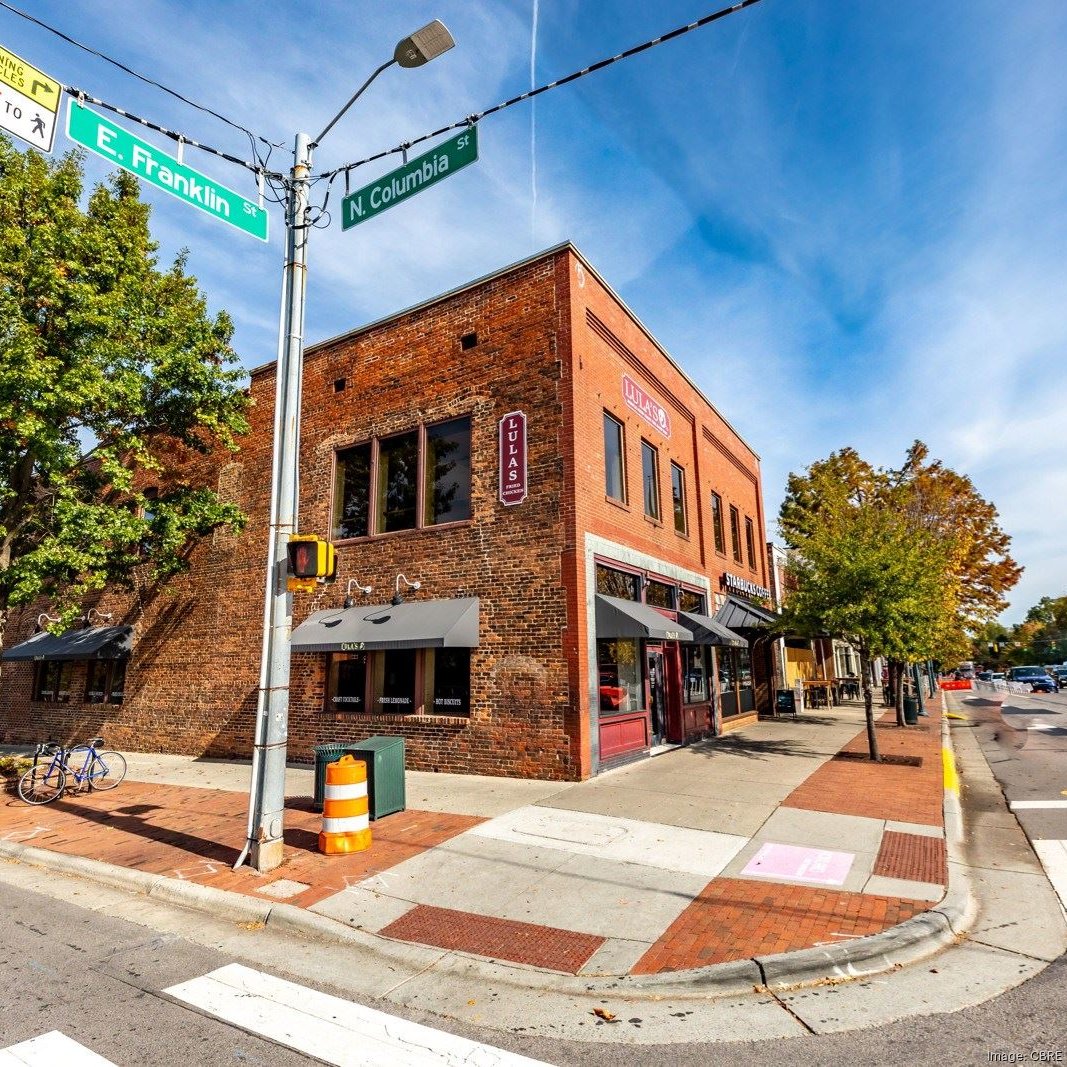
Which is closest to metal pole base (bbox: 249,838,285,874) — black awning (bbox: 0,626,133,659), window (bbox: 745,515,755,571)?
black awning (bbox: 0,626,133,659)

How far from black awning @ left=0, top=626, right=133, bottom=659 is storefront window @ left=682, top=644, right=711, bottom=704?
14.0 metres

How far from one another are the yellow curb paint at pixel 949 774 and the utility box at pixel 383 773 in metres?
8.38

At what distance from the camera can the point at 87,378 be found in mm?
11617

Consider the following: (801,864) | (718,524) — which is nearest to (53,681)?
(718,524)

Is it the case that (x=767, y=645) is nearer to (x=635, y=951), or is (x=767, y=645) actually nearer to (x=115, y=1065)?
(x=635, y=951)

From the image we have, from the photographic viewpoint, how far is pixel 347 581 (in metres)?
14.0

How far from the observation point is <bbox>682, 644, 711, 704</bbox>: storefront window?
16.2 meters

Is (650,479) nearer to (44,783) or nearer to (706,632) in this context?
(706,632)

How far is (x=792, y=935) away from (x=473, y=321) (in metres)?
11.5

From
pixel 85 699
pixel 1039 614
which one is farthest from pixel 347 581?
pixel 1039 614

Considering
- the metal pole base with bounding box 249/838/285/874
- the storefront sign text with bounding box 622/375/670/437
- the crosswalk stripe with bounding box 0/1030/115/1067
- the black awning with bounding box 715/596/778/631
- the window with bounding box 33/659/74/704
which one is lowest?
the crosswalk stripe with bounding box 0/1030/115/1067

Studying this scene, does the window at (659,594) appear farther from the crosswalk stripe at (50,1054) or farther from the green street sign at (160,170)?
the crosswalk stripe at (50,1054)

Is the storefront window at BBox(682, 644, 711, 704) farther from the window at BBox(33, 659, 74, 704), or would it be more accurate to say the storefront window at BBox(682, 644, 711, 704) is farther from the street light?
the window at BBox(33, 659, 74, 704)

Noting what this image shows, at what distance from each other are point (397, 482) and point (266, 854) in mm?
8444
